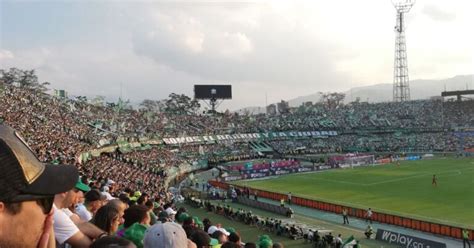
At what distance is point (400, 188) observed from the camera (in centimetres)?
4478

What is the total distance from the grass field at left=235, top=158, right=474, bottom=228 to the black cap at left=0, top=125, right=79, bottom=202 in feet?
103

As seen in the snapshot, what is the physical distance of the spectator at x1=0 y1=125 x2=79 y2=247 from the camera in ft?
6.95

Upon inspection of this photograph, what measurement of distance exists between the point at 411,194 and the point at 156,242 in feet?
135

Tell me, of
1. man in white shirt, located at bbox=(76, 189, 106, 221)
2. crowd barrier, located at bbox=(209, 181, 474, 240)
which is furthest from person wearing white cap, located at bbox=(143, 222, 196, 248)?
crowd barrier, located at bbox=(209, 181, 474, 240)

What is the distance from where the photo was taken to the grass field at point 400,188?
113ft

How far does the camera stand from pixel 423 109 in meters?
109

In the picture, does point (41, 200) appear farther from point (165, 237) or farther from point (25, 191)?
point (165, 237)

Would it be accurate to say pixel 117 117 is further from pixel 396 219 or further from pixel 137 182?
pixel 396 219

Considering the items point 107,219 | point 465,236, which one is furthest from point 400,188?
point 107,219

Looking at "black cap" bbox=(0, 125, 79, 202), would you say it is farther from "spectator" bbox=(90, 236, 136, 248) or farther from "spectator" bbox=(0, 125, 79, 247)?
"spectator" bbox=(90, 236, 136, 248)

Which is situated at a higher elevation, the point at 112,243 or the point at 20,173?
the point at 20,173

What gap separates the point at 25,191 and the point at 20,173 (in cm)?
10

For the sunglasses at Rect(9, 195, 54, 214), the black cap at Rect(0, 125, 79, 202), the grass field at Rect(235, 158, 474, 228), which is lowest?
the grass field at Rect(235, 158, 474, 228)

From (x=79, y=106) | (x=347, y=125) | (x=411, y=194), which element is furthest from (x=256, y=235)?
(x=347, y=125)
